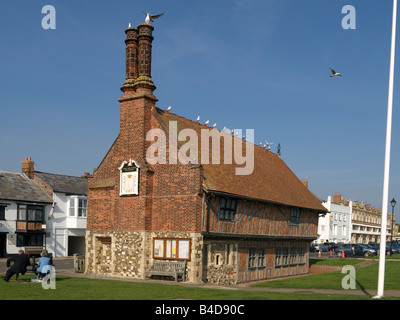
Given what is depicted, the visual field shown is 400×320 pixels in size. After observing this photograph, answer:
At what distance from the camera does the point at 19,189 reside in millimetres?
47156

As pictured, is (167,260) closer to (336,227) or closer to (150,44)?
(150,44)

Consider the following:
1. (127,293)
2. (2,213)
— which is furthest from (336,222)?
(127,293)

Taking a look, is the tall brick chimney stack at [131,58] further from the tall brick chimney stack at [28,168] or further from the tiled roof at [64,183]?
the tall brick chimney stack at [28,168]

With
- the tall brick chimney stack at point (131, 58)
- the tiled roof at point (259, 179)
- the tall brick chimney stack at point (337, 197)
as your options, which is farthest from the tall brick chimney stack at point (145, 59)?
the tall brick chimney stack at point (337, 197)

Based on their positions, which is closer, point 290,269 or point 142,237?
point 142,237

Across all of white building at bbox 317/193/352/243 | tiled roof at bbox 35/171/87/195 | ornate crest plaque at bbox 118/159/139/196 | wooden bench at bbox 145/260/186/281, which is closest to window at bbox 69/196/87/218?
tiled roof at bbox 35/171/87/195

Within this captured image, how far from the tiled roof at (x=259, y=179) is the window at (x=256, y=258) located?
315 cm

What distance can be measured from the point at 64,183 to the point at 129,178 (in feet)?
91.5

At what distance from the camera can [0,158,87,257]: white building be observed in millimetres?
44719

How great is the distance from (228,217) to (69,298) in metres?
12.0

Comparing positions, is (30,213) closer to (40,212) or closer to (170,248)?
(40,212)

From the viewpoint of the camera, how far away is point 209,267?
25328 millimetres
